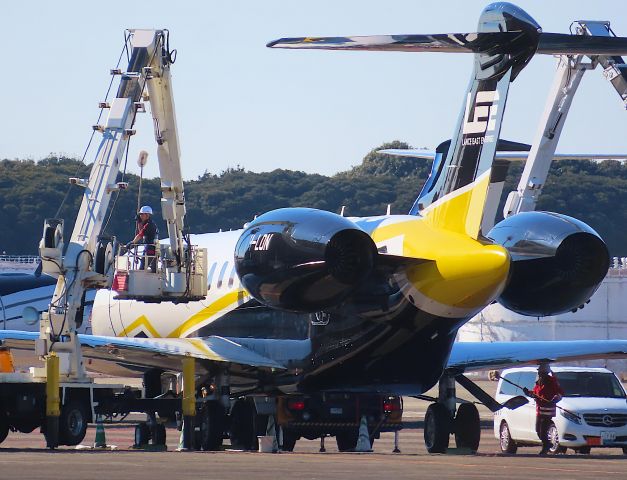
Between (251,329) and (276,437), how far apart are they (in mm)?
3368

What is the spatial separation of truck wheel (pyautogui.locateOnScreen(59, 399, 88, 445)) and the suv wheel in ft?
28.9

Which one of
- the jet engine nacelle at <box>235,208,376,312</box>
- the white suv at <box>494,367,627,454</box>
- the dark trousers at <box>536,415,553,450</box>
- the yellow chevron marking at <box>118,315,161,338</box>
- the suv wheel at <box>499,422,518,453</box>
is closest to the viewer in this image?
the jet engine nacelle at <box>235,208,376,312</box>

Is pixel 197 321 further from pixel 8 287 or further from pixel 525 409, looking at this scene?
pixel 8 287

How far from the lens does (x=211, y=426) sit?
2664 centimetres

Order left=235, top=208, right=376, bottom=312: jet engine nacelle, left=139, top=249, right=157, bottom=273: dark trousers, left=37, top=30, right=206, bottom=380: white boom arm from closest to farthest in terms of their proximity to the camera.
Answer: left=235, top=208, right=376, bottom=312: jet engine nacelle, left=37, top=30, right=206, bottom=380: white boom arm, left=139, top=249, right=157, bottom=273: dark trousers

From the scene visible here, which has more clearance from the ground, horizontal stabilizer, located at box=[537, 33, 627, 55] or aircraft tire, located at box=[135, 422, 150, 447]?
horizontal stabilizer, located at box=[537, 33, 627, 55]

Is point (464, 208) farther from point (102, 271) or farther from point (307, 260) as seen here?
point (102, 271)

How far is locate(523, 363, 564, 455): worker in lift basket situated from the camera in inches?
1108

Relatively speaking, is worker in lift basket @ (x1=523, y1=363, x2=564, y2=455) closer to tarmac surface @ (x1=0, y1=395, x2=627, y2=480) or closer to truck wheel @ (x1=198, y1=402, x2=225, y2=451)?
tarmac surface @ (x1=0, y1=395, x2=627, y2=480)

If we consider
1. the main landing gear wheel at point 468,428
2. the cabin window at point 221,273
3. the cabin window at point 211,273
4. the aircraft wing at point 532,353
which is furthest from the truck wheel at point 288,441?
the cabin window at point 211,273

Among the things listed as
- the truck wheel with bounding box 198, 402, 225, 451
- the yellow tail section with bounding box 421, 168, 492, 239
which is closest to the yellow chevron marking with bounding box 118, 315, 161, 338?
the truck wheel with bounding box 198, 402, 225, 451

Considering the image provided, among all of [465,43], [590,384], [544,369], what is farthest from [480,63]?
[590,384]

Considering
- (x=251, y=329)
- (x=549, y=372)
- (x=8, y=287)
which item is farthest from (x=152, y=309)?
(x=8, y=287)

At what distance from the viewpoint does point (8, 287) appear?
64750mm
